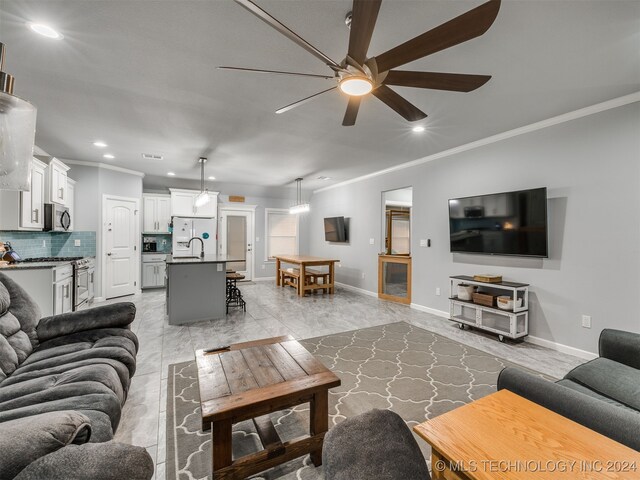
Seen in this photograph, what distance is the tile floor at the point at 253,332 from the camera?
6.87ft

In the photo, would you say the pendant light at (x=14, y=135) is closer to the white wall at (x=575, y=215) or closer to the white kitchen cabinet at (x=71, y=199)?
the white wall at (x=575, y=215)

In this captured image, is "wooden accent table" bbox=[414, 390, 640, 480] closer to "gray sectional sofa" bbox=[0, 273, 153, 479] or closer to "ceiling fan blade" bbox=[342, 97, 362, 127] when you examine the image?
"gray sectional sofa" bbox=[0, 273, 153, 479]

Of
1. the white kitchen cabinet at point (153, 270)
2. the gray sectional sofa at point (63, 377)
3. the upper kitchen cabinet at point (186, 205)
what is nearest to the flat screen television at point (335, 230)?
the upper kitchen cabinet at point (186, 205)

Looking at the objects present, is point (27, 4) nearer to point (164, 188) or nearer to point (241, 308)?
point (241, 308)

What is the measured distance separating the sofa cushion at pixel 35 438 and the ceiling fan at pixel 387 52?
1.66 metres

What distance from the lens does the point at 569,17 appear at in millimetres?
1832

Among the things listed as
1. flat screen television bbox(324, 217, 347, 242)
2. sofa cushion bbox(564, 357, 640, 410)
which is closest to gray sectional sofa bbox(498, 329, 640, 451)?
sofa cushion bbox(564, 357, 640, 410)

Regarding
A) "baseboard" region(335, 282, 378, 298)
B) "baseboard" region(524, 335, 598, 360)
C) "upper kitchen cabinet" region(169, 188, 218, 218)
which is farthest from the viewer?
"upper kitchen cabinet" region(169, 188, 218, 218)

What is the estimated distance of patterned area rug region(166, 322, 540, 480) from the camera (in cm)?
174

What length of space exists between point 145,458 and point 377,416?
30.3 inches

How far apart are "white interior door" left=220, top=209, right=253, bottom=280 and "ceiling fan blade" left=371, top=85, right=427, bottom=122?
21.3 feet

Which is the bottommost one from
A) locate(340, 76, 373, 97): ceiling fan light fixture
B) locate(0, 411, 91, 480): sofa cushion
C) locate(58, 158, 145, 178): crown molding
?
locate(0, 411, 91, 480): sofa cushion

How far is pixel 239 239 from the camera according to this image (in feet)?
26.7

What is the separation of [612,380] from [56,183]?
6.67 m
